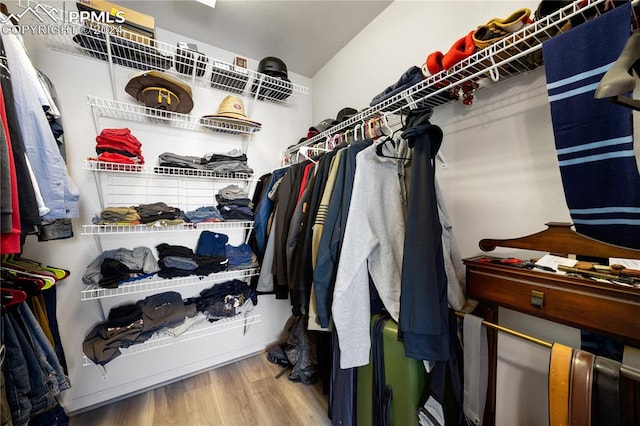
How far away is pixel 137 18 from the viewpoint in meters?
1.32

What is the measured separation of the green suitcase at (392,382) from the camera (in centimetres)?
83

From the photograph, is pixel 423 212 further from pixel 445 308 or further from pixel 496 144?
pixel 496 144

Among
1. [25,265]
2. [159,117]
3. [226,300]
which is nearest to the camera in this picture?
[25,265]

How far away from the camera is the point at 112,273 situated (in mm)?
1288

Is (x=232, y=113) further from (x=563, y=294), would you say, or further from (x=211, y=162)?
(x=563, y=294)

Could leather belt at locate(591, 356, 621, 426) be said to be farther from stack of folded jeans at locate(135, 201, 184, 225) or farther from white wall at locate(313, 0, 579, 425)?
stack of folded jeans at locate(135, 201, 184, 225)

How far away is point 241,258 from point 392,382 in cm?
121

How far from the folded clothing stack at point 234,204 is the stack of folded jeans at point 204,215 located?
0.17 ft

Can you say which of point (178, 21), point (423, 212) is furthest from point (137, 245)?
point (423, 212)

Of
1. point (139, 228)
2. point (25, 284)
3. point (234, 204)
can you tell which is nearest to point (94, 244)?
point (139, 228)

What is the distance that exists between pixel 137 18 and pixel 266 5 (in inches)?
29.7

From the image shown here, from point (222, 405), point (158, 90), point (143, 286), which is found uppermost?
point (158, 90)

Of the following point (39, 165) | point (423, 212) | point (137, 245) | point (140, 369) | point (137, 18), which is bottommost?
point (140, 369)

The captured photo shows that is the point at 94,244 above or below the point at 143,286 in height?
above
